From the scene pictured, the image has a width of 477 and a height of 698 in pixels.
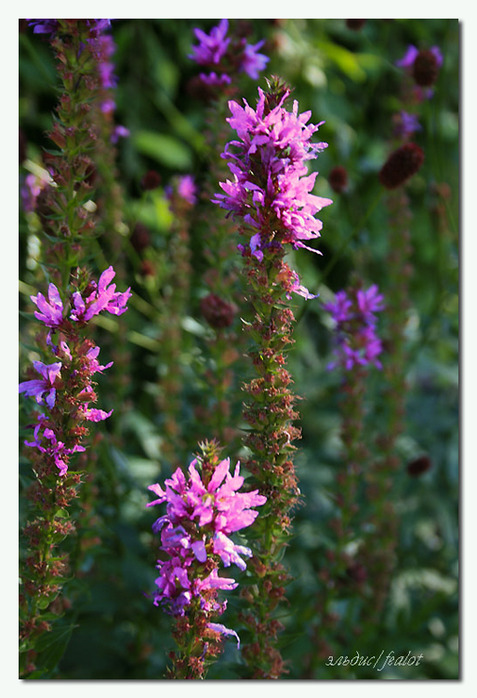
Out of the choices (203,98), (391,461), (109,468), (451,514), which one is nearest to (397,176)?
(203,98)

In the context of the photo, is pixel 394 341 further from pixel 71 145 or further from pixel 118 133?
pixel 71 145

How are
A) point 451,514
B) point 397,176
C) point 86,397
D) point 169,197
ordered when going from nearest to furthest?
point 86,397
point 397,176
point 169,197
point 451,514

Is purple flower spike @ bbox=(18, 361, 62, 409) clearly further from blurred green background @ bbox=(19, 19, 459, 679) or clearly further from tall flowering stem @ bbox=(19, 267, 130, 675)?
blurred green background @ bbox=(19, 19, 459, 679)

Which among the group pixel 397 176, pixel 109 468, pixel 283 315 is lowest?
pixel 109 468

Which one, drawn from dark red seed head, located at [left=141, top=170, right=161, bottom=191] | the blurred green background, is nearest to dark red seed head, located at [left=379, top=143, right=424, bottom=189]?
the blurred green background

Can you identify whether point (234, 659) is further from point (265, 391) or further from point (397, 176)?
→ point (397, 176)
